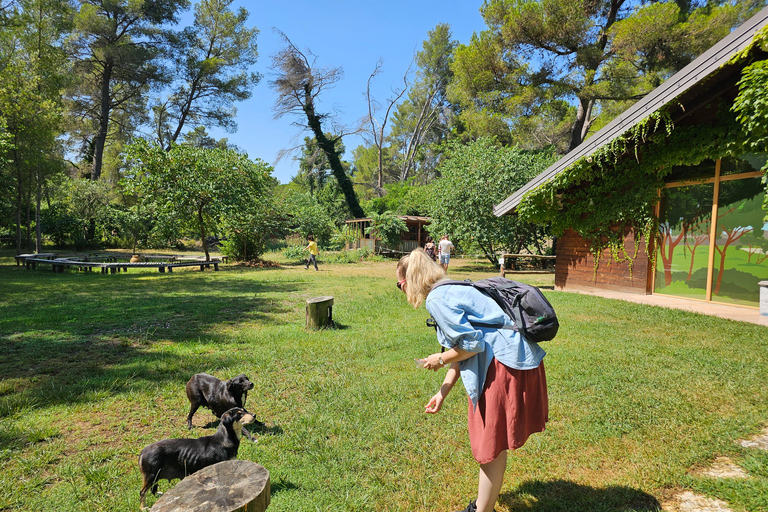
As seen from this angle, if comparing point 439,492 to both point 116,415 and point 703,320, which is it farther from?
point 703,320

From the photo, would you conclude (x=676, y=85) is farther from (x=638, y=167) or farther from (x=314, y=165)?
(x=314, y=165)

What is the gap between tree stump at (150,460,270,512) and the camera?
171cm

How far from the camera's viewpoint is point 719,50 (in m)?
6.92

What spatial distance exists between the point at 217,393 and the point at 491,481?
2457mm

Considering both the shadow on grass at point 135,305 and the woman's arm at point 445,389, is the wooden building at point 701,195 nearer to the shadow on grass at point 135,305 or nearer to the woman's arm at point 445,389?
the woman's arm at point 445,389

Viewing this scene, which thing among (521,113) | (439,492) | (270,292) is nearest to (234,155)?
(270,292)

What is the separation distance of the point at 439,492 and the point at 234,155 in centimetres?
1851

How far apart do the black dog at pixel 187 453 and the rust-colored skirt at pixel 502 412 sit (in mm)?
1523

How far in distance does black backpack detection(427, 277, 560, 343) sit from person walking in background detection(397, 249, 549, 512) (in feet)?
0.16

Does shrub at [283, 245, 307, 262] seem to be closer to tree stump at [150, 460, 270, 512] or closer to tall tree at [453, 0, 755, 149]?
tall tree at [453, 0, 755, 149]

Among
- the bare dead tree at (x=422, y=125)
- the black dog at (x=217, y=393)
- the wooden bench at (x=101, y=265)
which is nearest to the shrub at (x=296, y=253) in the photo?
the wooden bench at (x=101, y=265)

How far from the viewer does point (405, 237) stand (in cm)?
2888

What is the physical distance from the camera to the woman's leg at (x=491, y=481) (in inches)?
87.1

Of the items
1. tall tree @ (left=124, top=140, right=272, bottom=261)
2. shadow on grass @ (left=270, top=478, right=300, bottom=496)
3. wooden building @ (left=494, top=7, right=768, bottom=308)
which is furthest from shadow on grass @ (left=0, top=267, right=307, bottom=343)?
wooden building @ (left=494, top=7, right=768, bottom=308)
